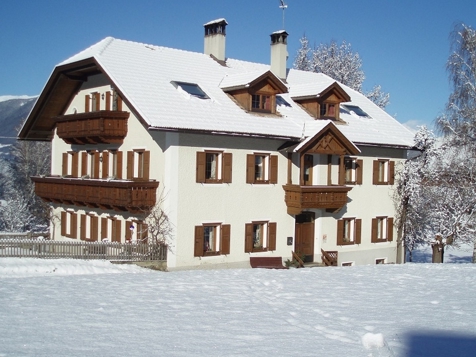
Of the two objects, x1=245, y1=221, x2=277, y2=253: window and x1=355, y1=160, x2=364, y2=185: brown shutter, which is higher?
x1=355, y1=160, x2=364, y2=185: brown shutter

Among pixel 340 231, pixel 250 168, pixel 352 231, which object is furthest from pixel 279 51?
pixel 352 231

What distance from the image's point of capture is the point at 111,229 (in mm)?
27172

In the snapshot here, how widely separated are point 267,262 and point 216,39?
43.2 feet

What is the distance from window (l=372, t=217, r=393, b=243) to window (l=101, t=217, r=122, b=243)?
13.8 metres

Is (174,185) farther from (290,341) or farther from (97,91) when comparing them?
(290,341)

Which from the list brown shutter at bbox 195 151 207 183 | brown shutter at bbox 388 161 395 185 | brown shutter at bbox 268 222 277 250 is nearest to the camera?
brown shutter at bbox 195 151 207 183

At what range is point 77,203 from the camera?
92.0 feet

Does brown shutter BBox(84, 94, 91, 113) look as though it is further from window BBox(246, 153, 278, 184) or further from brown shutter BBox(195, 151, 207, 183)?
window BBox(246, 153, 278, 184)

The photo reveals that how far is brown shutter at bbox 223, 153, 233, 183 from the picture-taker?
83.9 feet

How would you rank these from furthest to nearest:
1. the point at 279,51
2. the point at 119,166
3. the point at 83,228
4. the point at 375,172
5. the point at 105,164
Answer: the point at 279,51, the point at 375,172, the point at 83,228, the point at 105,164, the point at 119,166

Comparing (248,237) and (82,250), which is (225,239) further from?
(82,250)

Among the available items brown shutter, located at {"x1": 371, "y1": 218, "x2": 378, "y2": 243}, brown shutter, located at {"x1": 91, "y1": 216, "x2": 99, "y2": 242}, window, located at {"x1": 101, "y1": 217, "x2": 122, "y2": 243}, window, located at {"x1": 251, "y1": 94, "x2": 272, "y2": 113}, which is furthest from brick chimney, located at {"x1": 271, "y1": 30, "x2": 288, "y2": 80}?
brown shutter, located at {"x1": 91, "y1": 216, "x2": 99, "y2": 242}

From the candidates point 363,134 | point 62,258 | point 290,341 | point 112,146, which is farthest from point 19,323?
point 363,134

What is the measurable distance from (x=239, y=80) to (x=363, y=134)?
7629 millimetres
